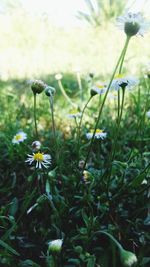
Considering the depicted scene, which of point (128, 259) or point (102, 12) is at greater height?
point (102, 12)

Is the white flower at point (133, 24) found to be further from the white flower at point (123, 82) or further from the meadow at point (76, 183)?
the white flower at point (123, 82)

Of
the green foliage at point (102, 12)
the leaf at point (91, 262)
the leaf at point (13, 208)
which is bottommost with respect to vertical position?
the leaf at point (91, 262)

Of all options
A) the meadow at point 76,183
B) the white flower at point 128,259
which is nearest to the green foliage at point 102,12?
the meadow at point 76,183

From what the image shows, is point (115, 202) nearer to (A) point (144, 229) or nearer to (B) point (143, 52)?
(A) point (144, 229)

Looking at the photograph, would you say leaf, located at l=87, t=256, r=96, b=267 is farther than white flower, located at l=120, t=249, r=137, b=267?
Yes

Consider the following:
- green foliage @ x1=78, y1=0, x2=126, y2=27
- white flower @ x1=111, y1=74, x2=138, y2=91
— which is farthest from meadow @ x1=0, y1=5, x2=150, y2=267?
green foliage @ x1=78, y1=0, x2=126, y2=27

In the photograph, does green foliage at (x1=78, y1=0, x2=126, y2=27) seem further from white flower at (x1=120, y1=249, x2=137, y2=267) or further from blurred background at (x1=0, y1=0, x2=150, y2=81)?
white flower at (x1=120, y1=249, x2=137, y2=267)

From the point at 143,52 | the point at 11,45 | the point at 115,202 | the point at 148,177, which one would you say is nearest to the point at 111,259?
the point at 115,202

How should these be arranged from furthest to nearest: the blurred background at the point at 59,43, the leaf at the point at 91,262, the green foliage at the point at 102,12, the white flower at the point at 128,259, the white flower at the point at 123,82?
the green foliage at the point at 102,12, the blurred background at the point at 59,43, the white flower at the point at 123,82, the leaf at the point at 91,262, the white flower at the point at 128,259

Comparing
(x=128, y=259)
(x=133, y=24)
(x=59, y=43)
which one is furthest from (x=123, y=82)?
(x=59, y=43)

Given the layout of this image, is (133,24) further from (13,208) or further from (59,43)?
(59,43)
